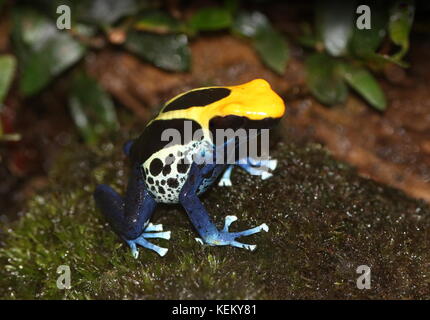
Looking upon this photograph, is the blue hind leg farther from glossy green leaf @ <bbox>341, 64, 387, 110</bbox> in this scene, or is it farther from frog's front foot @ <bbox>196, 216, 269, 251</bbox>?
glossy green leaf @ <bbox>341, 64, 387, 110</bbox>

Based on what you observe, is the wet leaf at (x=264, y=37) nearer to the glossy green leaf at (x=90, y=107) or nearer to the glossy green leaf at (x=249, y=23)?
the glossy green leaf at (x=249, y=23)

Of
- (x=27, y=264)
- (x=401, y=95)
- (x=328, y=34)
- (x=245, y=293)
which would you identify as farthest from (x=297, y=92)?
(x=27, y=264)

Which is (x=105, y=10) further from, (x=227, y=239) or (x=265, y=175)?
(x=227, y=239)

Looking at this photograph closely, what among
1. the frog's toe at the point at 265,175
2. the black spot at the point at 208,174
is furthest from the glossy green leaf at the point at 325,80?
the black spot at the point at 208,174

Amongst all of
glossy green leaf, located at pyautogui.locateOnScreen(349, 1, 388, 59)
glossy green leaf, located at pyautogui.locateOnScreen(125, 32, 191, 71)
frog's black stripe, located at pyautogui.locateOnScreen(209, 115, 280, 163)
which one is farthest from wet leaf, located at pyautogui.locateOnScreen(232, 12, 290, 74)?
frog's black stripe, located at pyautogui.locateOnScreen(209, 115, 280, 163)

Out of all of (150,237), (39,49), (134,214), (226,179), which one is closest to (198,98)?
(226,179)
